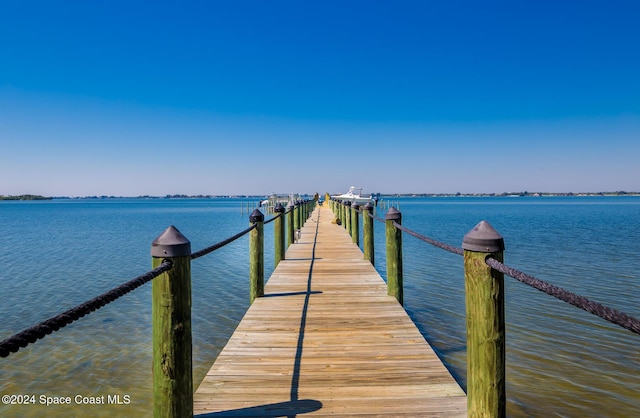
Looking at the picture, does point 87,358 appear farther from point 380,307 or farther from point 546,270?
point 546,270

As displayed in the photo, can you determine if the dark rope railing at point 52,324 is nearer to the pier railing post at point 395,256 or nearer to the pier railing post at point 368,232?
the pier railing post at point 395,256

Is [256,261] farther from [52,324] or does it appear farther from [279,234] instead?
[52,324]

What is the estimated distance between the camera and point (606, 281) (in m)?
12.3

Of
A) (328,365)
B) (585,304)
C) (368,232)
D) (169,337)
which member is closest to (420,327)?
(368,232)

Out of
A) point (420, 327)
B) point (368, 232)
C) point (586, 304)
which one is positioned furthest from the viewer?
point (368, 232)

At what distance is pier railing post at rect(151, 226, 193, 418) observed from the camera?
97.3 inches

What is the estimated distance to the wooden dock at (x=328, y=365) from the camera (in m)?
2.98

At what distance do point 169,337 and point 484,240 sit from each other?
2.02 m

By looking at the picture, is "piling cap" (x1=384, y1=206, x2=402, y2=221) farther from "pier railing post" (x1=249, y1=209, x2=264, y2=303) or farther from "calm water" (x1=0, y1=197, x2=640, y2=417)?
"calm water" (x1=0, y1=197, x2=640, y2=417)

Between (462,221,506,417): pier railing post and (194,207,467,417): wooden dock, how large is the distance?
566 mm

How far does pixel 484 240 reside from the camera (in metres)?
2.30

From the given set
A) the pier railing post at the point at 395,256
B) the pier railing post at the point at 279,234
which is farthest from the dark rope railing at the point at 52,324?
the pier railing post at the point at 279,234

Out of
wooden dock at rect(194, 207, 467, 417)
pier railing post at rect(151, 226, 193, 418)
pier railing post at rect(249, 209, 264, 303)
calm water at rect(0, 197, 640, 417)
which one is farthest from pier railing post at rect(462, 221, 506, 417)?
pier railing post at rect(249, 209, 264, 303)

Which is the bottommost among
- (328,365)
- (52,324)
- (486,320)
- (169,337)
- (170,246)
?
(328,365)
